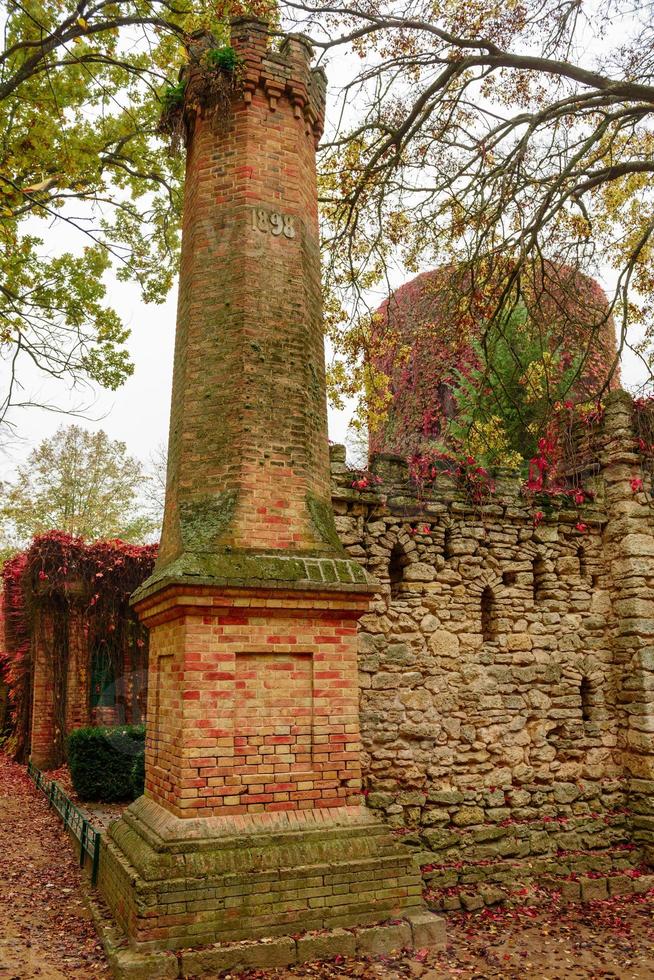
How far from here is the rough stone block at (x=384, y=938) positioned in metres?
5.39

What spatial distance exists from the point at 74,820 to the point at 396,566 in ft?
17.0

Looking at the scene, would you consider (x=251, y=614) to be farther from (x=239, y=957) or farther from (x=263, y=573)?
(x=239, y=957)

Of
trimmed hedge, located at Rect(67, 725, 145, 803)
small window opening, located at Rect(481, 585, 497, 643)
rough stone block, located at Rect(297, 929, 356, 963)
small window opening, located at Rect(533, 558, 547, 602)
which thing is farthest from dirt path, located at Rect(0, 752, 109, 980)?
small window opening, located at Rect(533, 558, 547, 602)

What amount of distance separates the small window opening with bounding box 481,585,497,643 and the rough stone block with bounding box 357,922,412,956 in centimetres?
355

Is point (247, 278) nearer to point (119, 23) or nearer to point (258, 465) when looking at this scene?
point (258, 465)

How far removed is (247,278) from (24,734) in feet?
44.1

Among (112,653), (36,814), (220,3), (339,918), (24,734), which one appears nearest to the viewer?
(339,918)

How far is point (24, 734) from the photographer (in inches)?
638

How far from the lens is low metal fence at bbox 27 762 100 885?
696 cm

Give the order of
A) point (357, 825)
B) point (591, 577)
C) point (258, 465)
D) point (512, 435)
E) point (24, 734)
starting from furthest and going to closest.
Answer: point (24, 734) → point (512, 435) → point (591, 577) → point (258, 465) → point (357, 825)

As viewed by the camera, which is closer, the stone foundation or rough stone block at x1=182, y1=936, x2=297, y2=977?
rough stone block at x1=182, y1=936, x2=297, y2=977

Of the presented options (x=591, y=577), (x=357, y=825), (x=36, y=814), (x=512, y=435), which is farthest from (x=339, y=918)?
(x=512, y=435)

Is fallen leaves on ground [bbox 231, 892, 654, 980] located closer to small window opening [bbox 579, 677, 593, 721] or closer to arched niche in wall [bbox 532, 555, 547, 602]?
small window opening [bbox 579, 677, 593, 721]

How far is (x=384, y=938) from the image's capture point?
5.46 metres
